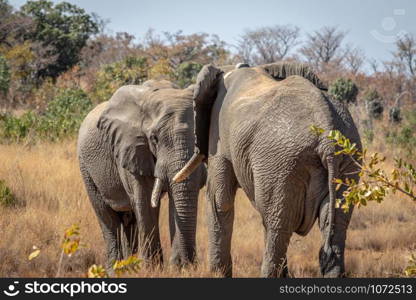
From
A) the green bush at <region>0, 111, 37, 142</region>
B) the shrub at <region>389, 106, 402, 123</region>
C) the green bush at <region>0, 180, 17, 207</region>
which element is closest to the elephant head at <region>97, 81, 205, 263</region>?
the green bush at <region>0, 180, 17, 207</region>

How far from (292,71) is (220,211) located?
3.60 ft

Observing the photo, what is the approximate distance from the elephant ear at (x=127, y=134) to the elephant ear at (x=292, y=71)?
155 centimetres

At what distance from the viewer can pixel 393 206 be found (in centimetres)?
944

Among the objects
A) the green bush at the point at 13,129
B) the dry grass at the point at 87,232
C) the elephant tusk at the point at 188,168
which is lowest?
the dry grass at the point at 87,232

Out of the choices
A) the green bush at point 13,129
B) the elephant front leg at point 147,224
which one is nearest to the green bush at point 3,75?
the green bush at point 13,129

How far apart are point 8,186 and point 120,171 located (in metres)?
2.85

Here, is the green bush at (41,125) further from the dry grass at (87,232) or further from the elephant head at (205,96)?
the elephant head at (205,96)

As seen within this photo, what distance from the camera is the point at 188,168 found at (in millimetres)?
5160

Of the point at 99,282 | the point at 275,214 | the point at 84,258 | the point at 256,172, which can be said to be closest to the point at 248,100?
the point at 256,172

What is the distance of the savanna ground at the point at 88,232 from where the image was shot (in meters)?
6.18

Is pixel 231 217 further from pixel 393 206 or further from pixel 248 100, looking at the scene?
pixel 393 206

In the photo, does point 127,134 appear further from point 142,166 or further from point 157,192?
point 157,192

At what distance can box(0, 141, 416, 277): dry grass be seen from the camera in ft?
20.3

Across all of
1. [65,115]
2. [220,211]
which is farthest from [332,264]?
[65,115]
